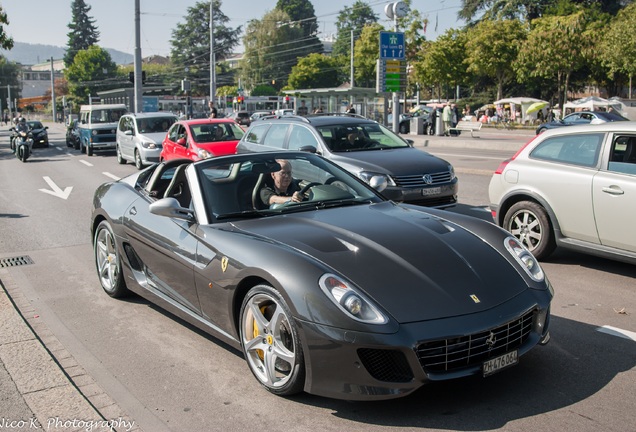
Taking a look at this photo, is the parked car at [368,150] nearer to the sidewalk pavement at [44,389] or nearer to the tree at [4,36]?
the sidewalk pavement at [44,389]

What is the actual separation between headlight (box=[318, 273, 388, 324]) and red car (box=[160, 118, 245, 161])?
42.5ft

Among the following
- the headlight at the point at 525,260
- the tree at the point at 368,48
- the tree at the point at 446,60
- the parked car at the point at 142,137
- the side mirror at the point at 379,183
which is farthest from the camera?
the tree at the point at 368,48

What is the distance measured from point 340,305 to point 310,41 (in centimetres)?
13320

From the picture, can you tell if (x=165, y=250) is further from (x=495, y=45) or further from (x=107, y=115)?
(x=495, y=45)

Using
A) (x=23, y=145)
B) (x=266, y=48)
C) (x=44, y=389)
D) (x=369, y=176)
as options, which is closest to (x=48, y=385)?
(x=44, y=389)

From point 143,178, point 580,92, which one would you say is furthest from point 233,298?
point 580,92

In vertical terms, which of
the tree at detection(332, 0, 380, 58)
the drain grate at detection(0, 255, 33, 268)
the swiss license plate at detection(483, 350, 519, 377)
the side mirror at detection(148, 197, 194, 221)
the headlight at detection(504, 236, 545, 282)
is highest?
the tree at detection(332, 0, 380, 58)

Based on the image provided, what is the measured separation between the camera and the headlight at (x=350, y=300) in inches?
149

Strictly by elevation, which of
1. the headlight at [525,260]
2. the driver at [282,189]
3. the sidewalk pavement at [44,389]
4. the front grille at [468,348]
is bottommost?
the sidewalk pavement at [44,389]

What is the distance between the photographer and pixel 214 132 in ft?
58.1

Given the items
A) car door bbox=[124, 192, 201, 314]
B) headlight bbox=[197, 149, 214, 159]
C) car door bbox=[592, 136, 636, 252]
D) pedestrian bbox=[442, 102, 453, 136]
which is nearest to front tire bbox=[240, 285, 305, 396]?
car door bbox=[124, 192, 201, 314]

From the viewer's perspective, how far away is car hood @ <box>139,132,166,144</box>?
71.5ft

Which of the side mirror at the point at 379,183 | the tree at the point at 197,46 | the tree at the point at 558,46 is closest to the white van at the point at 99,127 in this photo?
the side mirror at the point at 379,183

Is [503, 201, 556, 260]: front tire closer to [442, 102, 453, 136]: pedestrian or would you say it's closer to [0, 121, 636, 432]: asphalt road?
[0, 121, 636, 432]: asphalt road
